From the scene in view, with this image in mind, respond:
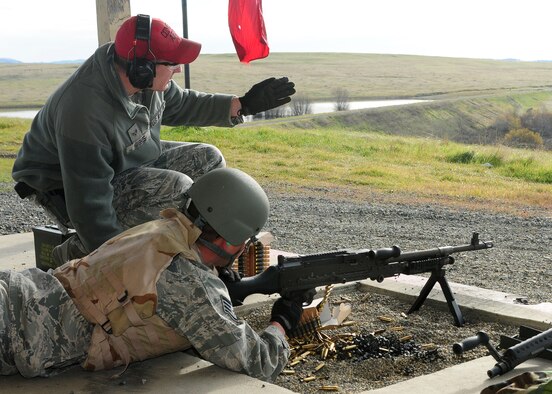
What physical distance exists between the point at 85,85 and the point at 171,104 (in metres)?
1.01

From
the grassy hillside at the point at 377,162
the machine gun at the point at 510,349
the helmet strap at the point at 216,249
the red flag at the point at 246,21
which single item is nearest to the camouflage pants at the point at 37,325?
the helmet strap at the point at 216,249

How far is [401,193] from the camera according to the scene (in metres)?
12.0

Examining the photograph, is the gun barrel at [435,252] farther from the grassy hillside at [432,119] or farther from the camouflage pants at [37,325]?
the grassy hillside at [432,119]

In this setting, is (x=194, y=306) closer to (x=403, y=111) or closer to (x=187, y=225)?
(x=187, y=225)

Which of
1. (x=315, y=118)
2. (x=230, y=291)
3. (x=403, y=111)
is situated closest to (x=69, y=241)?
(x=230, y=291)

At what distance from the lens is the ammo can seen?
5041 mm

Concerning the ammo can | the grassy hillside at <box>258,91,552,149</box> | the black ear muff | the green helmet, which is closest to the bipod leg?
the green helmet

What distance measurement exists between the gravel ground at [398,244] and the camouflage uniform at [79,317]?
780 millimetres

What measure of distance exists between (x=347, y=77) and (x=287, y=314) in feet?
336

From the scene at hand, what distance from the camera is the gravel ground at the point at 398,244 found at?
3990 millimetres

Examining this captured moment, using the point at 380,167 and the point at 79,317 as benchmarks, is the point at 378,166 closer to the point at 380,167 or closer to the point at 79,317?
the point at 380,167

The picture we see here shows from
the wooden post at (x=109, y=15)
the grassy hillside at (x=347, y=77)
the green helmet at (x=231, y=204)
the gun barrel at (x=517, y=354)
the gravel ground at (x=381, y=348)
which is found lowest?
the grassy hillside at (x=347, y=77)

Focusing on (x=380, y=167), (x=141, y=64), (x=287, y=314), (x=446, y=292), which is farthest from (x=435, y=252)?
(x=380, y=167)

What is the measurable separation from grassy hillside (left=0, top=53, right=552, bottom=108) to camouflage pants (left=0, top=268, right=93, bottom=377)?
64.7 metres
